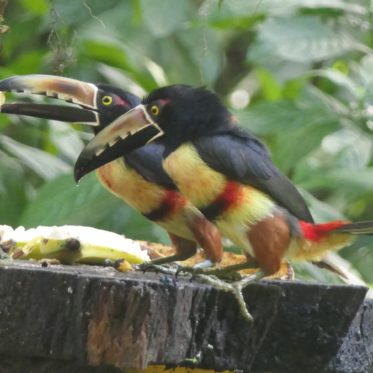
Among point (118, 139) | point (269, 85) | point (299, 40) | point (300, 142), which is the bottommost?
point (269, 85)

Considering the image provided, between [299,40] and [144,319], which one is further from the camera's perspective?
[299,40]

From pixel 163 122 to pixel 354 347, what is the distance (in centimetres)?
69

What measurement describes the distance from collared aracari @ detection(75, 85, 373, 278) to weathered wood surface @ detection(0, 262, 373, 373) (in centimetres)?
18

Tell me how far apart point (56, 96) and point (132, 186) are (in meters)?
0.34

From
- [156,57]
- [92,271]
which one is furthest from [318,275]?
[156,57]

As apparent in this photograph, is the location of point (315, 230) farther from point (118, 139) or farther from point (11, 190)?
point (11, 190)

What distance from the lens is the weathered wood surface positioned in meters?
2.58

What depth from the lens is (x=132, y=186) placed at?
3.42 meters

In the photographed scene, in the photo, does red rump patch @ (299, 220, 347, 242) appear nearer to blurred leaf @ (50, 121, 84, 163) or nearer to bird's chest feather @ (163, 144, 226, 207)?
bird's chest feather @ (163, 144, 226, 207)

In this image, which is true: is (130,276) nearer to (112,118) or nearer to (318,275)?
(112,118)

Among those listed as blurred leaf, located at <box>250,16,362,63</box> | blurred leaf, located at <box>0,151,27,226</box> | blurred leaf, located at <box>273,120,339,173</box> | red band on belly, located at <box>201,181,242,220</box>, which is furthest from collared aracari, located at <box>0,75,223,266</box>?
→ blurred leaf, located at <box>0,151,27,226</box>

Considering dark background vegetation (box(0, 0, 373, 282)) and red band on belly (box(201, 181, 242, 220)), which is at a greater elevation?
red band on belly (box(201, 181, 242, 220))

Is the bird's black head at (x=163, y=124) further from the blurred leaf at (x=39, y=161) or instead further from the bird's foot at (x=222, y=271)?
the blurred leaf at (x=39, y=161)

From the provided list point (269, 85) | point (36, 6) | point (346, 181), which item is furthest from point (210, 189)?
point (269, 85)
